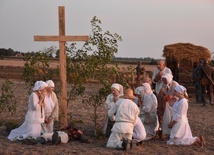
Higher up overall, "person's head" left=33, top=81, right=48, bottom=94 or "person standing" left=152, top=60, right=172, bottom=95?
"person standing" left=152, top=60, right=172, bottom=95

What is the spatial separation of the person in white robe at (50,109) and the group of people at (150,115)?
125cm

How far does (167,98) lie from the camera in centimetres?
1158

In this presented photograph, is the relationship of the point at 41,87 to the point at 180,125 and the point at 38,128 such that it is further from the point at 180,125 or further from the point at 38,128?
the point at 180,125

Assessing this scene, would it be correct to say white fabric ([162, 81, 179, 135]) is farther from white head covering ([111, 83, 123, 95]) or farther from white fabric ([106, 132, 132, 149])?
white fabric ([106, 132, 132, 149])

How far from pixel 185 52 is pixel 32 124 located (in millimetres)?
13480

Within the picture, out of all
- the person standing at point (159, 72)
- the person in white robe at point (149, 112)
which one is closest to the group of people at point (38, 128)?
the person in white robe at point (149, 112)

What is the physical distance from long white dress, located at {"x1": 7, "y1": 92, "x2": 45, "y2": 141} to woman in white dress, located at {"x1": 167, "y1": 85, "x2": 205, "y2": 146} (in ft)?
9.44

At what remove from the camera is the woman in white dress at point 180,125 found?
1087 cm

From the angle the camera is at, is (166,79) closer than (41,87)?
No

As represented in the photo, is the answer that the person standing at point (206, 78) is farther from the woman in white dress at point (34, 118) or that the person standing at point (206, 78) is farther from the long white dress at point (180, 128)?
the woman in white dress at point (34, 118)

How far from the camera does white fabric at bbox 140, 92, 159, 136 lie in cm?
1139

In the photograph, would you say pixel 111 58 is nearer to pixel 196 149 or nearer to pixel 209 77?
pixel 196 149

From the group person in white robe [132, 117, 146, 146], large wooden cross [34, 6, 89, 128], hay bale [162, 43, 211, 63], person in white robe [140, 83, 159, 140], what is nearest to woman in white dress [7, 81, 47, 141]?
A: large wooden cross [34, 6, 89, 128]

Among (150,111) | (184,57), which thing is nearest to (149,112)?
(150,111)
